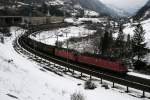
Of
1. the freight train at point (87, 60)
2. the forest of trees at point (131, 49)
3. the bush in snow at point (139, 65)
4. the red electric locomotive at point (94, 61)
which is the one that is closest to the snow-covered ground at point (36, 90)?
the red electric locomotive at point (94, 61)

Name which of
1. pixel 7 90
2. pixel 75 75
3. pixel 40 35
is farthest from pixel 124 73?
pixel 40 35

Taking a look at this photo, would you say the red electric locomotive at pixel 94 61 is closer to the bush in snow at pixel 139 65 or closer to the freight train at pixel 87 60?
Answer: the freight train at pixel 87 60

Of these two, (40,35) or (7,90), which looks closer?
(7,90)

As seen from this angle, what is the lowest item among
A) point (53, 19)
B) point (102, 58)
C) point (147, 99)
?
point (147, 99)

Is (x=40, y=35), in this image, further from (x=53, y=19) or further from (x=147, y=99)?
(x=147, y=99)

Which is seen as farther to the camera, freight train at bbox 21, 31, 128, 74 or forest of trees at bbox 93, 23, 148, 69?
forest of trees at bbox 93, 23, 148, 69

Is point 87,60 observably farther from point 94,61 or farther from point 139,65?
point 139,65

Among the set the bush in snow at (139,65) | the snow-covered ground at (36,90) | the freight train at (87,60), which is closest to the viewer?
the snow-covered ground at (36,90)

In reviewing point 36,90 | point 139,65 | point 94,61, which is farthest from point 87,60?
point 36,90

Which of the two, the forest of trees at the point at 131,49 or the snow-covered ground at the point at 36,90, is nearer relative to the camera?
the snow-covered ground at the point at 36,90

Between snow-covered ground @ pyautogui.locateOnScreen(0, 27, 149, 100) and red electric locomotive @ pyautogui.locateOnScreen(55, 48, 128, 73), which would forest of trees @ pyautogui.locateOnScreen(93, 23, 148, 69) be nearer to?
red electric locomotive @ pyautogui.locateOnScreen(55, 48, 128, 73)

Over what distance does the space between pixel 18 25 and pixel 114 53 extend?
7323cm

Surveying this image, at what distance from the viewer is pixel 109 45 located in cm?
7212

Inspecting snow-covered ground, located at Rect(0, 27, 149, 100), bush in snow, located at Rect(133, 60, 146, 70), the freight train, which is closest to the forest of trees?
bush in snow, located at Rect(133, 60, 146, 70)
